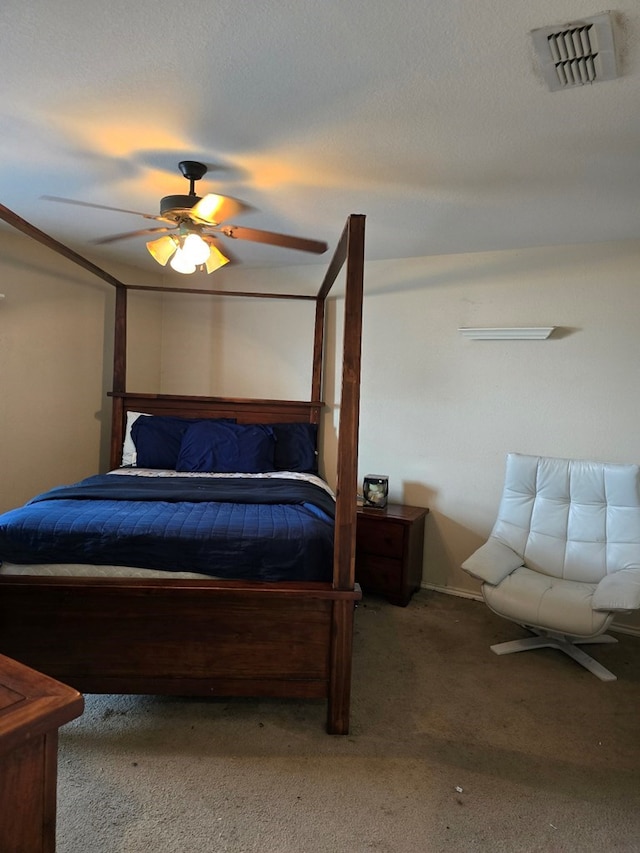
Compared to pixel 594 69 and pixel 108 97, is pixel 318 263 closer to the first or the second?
pixel 108 97

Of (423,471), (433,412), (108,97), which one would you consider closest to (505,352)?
(433,412)

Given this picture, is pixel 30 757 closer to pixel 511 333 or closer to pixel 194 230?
pixel 194 230

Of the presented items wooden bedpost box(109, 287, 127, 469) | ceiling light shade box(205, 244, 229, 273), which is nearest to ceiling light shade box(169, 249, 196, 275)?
ceiling light shade box(205, 244, 229, 273)

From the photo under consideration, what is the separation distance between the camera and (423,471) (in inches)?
145

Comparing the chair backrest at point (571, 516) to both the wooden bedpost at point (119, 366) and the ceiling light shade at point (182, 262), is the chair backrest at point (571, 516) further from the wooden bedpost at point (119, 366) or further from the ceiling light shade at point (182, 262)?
the wooden bedpost at point (119, 366)

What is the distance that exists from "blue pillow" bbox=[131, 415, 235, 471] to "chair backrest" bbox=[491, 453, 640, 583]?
2140 millimetres

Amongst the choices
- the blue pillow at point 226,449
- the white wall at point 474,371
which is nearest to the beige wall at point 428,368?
the white wall at point 474,371

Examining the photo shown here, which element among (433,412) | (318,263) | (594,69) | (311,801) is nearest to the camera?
(594,69)

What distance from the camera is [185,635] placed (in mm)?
2072

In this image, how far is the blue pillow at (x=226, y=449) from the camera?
3486 mm

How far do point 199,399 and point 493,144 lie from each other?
2.55m

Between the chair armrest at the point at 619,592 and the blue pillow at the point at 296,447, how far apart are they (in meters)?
1.88

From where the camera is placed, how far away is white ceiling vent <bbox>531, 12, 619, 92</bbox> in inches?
53.7

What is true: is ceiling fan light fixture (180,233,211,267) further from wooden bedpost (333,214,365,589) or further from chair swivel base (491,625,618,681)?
chair swivel base (491,625,618,681)
